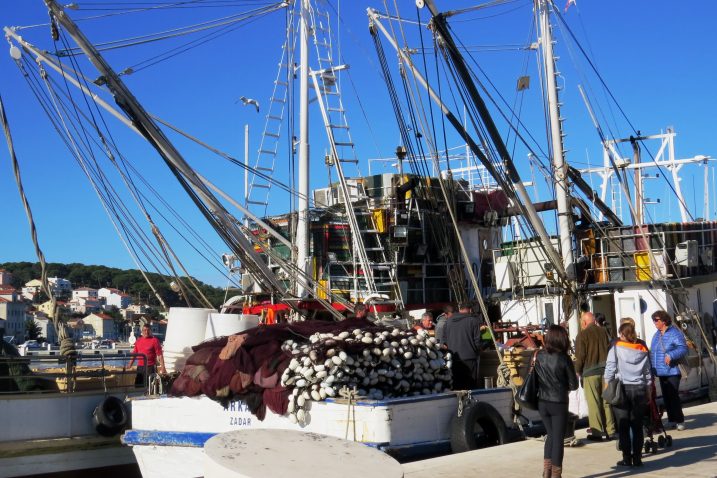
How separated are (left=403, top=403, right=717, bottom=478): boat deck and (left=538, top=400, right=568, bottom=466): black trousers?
71 cm

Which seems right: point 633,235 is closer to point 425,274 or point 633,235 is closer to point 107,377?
point 425,274

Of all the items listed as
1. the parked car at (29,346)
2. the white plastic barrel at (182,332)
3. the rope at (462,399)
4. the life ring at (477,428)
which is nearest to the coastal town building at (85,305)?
the parked car at (29,346)

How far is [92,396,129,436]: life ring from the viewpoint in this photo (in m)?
13.6

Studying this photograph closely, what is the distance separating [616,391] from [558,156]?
32.9 ft

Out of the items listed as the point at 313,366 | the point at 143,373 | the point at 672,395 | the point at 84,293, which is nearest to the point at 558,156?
the point at 672,395

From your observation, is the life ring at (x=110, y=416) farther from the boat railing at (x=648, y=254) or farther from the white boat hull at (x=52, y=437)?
the boat railing at (x=648, y=254)

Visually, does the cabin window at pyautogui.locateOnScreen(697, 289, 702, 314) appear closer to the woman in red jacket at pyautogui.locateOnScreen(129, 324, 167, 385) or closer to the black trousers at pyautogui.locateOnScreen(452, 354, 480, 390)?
the black trousers at pyautogui.locateOnScreen(452, 354, 480, 390)

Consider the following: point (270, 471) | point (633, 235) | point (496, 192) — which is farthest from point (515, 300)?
point (270, 471)

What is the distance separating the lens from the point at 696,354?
1659cm

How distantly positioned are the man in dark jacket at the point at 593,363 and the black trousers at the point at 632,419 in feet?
4.11

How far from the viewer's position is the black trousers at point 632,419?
847 centimetres

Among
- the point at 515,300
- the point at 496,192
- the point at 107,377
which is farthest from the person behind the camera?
the point at 496,192

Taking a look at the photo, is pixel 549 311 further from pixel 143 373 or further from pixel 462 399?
pixel 462 399

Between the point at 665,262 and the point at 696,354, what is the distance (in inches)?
79.8
